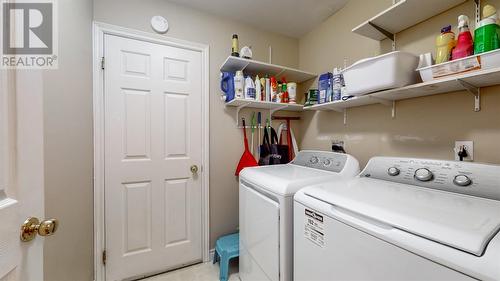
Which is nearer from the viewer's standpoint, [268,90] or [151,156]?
[151,156]

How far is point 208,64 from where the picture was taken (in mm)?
1959

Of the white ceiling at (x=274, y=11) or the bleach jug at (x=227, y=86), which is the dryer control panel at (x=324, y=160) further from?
the white ceiling at (x=274, y=11)

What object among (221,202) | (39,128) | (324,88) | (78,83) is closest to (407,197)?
(324,88)

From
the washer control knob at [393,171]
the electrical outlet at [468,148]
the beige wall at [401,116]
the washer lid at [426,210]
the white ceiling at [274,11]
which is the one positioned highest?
the white ceiling at [274,11]

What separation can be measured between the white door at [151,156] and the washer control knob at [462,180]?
1.77m

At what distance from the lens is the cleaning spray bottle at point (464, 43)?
96 cm

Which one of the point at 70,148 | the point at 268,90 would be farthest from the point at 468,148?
the point at 70,148

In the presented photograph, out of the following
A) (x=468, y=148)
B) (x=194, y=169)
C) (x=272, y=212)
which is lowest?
(x=272, y=212)

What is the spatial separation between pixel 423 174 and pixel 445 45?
2.31 feet

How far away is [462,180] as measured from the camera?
2.88 feet

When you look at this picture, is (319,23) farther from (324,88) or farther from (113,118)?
(113,118)

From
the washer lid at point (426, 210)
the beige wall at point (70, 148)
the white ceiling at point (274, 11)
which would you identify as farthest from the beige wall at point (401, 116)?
the beige wall at point (70, 148)

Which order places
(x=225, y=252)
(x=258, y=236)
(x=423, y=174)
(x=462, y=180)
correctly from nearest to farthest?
(x=462, y=180) → (x=423, y=174) → (x=258, y=236) → (x=225, y=252)

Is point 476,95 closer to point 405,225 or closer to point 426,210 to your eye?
point 426,210
